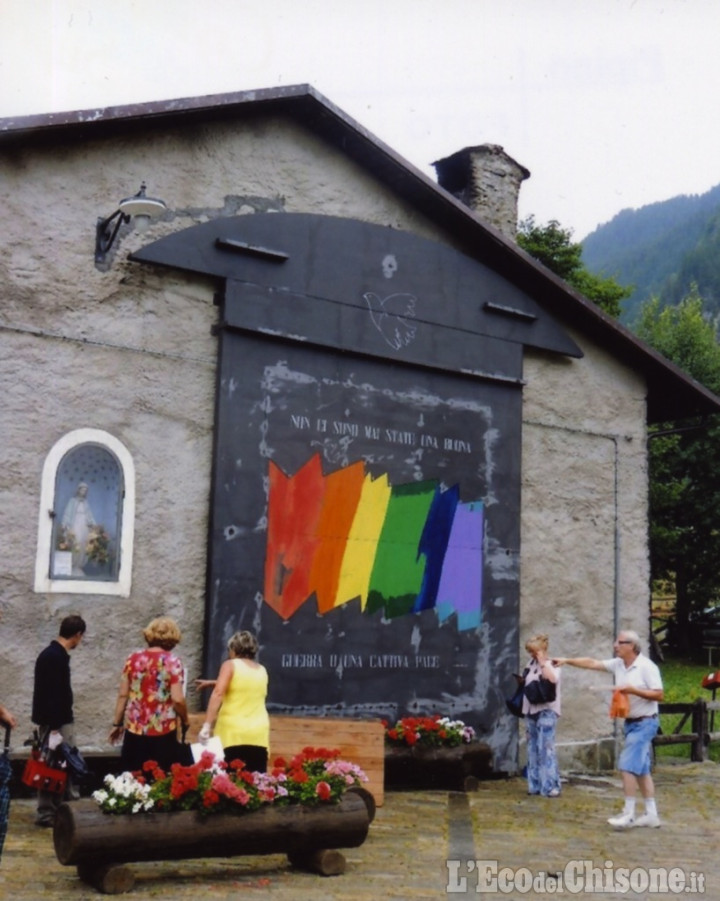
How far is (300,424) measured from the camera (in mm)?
10961

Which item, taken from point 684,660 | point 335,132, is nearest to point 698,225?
point 684,660

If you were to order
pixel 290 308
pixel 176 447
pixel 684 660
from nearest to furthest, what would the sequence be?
pixel 176 447, pixel 290 308, pixel 684 660

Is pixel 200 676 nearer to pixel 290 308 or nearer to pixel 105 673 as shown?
pixel 105 673

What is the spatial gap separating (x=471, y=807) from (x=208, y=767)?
148 inches

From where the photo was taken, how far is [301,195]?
11398 millimetres

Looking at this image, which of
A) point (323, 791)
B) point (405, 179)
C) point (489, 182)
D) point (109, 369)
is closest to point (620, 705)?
point (323, 791)

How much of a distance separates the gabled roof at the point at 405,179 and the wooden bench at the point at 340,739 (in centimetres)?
528

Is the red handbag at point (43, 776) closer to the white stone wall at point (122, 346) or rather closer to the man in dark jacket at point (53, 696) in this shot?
the man in dark jacket at point (53, 696)

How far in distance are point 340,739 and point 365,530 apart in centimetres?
234

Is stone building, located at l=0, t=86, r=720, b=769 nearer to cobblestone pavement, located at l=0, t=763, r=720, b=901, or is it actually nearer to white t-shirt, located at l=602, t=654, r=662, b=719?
cobblestone pavement, located at l=0, t=763, r=720, b=901

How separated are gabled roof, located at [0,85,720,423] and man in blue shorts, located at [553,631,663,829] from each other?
194 inches

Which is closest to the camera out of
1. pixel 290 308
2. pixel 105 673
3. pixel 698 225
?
pixel 105 673

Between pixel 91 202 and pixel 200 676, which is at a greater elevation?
pixel 91 202

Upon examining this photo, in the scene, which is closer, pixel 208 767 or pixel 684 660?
pixel 208 767
